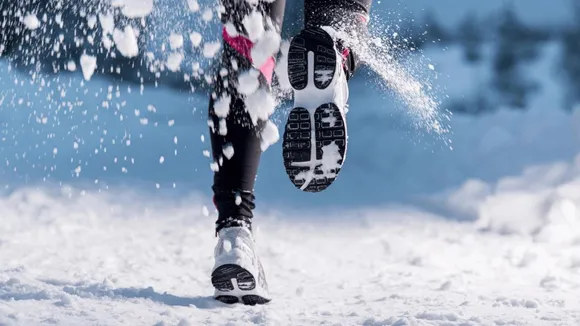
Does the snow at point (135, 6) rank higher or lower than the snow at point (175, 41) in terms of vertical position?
higher

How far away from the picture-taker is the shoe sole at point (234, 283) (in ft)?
6.54

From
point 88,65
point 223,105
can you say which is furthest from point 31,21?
point 223,105

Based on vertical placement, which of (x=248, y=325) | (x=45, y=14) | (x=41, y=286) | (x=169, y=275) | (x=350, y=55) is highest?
(x=45, y=14)

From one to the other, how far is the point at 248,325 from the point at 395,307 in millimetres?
474

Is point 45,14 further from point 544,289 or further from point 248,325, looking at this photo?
point 544,289

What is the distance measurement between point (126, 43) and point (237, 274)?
2.33 ft

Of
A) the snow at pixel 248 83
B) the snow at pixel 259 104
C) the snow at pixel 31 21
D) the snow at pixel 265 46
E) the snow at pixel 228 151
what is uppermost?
the snow at pixel 31 21

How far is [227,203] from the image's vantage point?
6.83ft

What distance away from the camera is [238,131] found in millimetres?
2035

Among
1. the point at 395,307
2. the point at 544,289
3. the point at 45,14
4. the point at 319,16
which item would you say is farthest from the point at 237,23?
the point at 544,289

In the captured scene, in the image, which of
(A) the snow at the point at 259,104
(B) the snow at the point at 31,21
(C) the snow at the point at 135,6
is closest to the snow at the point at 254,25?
(A) the snow at the point at 259,104

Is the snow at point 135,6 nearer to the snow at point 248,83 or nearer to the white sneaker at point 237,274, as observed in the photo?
the snow at point 248,83

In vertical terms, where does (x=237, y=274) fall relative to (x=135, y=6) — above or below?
below

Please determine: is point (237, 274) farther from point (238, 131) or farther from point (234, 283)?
point (238, 131)
